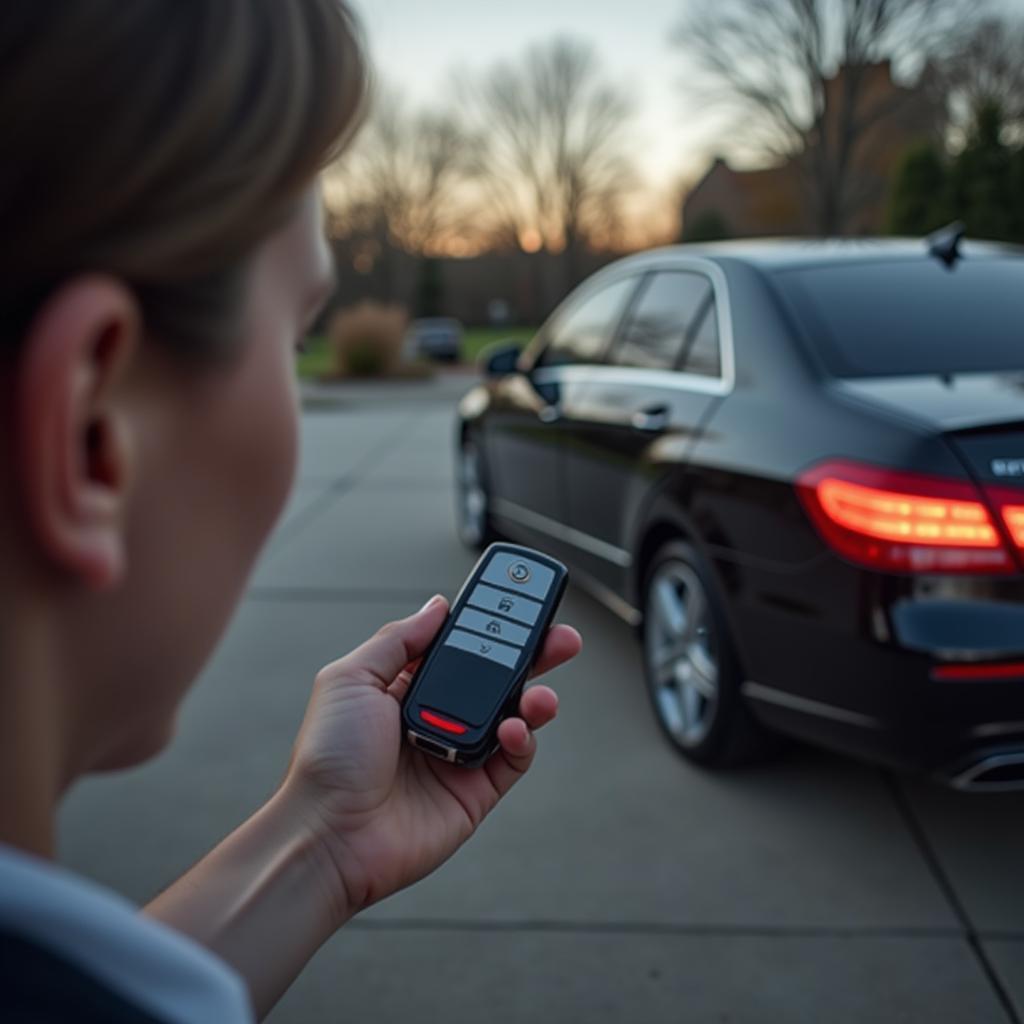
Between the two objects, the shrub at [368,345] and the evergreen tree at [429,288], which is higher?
the shrub at [368,345]

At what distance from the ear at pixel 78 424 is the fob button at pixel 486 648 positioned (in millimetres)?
943

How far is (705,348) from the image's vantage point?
3.71 m

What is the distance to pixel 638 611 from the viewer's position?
3.91 meters

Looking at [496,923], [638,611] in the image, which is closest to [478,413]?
[638,611]

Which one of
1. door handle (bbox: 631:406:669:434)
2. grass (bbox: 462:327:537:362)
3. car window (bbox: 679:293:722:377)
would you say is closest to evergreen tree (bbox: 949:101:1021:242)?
grass (bbox: 462:327:537:362)

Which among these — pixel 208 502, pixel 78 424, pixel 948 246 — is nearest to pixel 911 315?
pixel 948 246

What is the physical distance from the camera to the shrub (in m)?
23.4

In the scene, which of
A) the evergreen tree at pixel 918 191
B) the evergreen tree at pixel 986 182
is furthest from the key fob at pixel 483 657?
the evergreen tree at pixel 918 191

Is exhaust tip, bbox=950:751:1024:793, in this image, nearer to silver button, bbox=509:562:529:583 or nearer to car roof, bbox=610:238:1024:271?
silver button, bbox=509:562:529:583

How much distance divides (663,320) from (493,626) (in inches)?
110

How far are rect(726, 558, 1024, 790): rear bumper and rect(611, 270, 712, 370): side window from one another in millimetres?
1336

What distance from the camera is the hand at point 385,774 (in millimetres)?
1241

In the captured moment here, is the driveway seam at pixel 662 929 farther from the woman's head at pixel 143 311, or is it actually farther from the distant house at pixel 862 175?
the distant house at pixel 862 175

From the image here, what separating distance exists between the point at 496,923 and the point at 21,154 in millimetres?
2365
